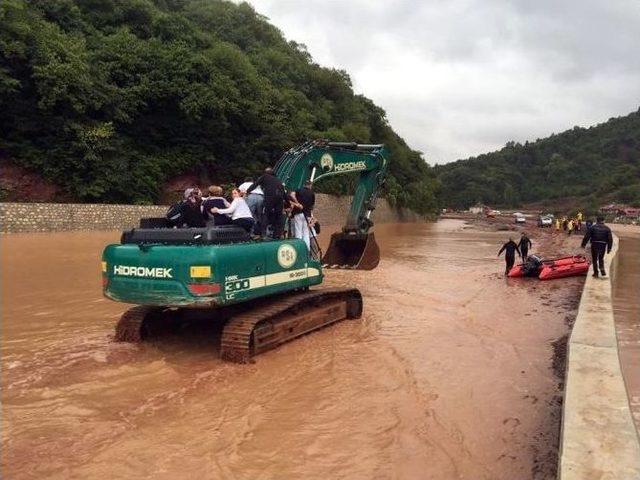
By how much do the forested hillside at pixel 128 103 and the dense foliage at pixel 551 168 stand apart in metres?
80.5

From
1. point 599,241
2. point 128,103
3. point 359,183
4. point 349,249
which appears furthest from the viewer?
point 128,103

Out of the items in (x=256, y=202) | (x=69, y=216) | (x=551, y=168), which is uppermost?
(x=551, y=168)

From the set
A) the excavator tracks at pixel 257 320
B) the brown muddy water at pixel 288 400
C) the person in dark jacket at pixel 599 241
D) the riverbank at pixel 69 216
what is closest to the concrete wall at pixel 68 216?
the riverbank at pixel 69 216

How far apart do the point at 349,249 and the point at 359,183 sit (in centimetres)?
153

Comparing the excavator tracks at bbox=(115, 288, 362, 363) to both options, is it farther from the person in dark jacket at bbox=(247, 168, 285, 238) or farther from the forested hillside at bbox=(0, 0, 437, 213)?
the forested hillside at bbox=(0, 0, 437, 213)

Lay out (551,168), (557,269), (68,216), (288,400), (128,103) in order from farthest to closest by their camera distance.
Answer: (551,168) → (128,103) → (68,216) → (557,269) → (288,400)

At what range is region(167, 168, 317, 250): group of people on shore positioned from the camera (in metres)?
7.14

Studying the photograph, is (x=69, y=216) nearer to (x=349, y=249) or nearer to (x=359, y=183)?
(x=359, y=183)

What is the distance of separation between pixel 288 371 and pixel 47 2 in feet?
103

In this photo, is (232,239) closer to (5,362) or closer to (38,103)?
(5,362)

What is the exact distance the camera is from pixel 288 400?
17.4ft

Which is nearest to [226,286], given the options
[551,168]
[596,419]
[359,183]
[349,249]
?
[596,419]

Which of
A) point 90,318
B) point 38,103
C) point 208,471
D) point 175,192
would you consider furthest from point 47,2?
point 208,471

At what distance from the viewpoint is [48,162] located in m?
24.9
